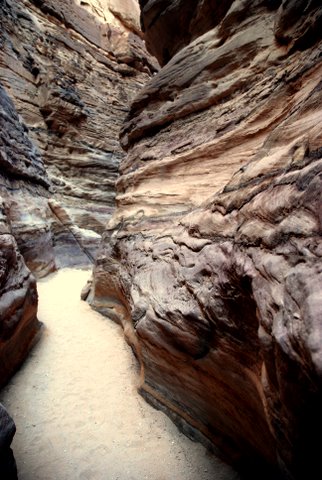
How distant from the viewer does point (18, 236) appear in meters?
7.49

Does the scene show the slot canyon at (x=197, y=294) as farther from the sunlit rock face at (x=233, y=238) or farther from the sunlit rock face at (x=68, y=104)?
the sunlit rock face at (x=68, y=104)

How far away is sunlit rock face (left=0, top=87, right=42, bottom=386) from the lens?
134 inches

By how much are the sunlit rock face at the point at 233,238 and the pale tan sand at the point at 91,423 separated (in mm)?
267

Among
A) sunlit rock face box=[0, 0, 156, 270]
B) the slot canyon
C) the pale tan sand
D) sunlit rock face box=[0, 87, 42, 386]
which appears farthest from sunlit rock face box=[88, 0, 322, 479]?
sunlit rock face box=[0, 0, 156, 270]

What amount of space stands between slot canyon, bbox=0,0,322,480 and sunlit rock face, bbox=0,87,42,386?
0.04 m

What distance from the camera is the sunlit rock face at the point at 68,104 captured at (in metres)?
11.8

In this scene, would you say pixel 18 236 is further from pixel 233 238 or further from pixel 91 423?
pixel 233 238

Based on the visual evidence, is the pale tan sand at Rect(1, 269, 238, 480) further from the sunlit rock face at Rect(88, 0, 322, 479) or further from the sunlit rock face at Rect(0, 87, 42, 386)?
the sunlit rock face at Rect(0, 87, 42, 386)

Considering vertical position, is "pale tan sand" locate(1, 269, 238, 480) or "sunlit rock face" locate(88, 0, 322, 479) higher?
"sunlit rock face" locate(88, 0, 322, 479)

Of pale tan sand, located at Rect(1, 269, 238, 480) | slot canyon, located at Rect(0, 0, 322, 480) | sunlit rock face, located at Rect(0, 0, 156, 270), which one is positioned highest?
sunlit rock face, located at Rect(0, 0, 156, 270)

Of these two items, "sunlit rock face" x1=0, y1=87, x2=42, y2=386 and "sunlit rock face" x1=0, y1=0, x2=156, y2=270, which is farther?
"sunlit rock face" x1=0, y1=0, x2=156, y2=270

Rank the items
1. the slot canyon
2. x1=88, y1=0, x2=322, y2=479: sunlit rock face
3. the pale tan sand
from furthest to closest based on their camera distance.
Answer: the pale tan sand, the slot canyon, x1=88, y1=0, x2=322, y2=479: sunlit rock face

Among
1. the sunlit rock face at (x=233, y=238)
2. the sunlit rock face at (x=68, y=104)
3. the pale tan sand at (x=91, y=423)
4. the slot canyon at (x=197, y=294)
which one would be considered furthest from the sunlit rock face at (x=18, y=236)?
the sunlit rock face at (x=233, y=238)

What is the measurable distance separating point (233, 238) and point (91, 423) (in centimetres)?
274
